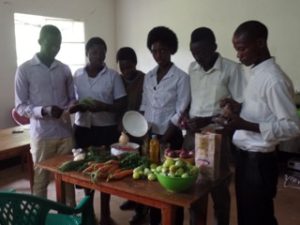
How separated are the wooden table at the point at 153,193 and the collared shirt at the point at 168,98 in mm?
583

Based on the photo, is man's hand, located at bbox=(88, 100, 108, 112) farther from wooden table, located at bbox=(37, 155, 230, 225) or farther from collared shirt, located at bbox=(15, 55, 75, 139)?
wooden table, located at bbox=(37, 155, 230, 225)

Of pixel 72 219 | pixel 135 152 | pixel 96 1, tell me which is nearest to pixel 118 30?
pixel 96 1

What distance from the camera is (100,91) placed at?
240 cm

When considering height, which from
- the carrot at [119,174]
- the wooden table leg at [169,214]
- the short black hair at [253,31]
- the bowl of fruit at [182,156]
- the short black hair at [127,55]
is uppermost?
the short black hair at [253,31]

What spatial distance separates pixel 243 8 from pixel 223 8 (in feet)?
0.90

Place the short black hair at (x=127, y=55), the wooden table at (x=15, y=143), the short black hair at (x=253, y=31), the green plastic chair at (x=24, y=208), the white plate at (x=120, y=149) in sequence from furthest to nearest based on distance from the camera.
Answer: the wooden table at (x=15, y=143)
the short black hair at (x=127, y=55)
the white plate at (x=120, y=149)
the short black hair at (x=253, y=31)
the green plastic chair at (x=24, y=208)

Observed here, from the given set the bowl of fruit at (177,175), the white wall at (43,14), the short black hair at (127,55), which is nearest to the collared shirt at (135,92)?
the short black hair at (127,55)

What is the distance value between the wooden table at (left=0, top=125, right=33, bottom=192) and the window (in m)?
1.17

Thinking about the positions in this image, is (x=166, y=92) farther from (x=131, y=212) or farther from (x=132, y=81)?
(x=131, y=212)

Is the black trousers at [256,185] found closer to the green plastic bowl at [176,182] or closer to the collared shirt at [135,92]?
the green plastic bowl at [176,182]

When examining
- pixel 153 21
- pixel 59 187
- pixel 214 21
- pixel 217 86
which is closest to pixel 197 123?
pixel 217 86

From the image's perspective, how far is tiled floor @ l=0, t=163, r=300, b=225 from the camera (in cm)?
275

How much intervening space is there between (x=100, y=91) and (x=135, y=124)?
1.33 feet

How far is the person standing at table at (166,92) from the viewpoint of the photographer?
216 cm
